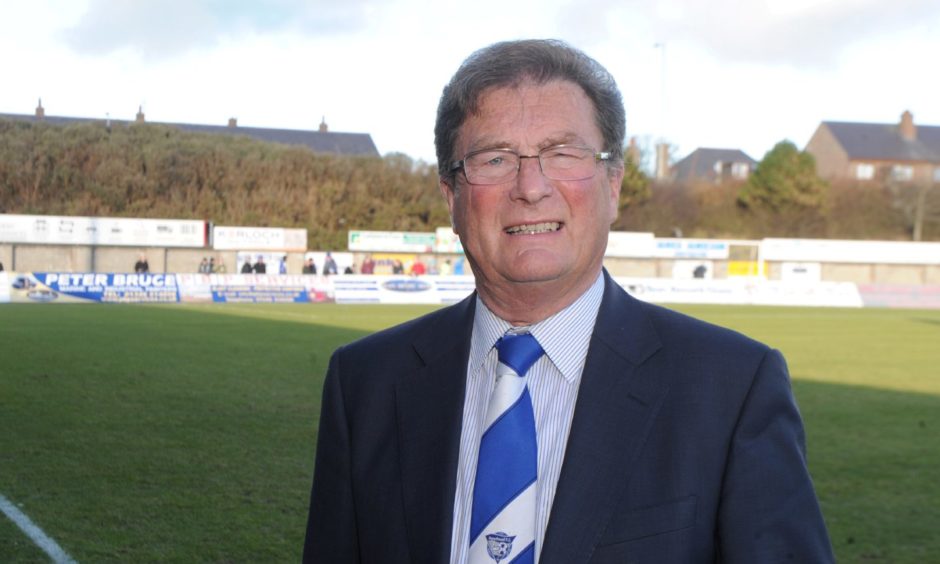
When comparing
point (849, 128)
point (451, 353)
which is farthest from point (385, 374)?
point (849, 128)

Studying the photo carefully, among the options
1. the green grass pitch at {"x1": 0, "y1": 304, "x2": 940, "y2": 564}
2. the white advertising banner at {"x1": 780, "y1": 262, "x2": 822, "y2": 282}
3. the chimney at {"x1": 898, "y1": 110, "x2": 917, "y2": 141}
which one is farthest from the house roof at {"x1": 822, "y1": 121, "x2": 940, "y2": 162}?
the green grass pitch at {"x1": 0, "y1": 304, "x2": 940, "y2": 564}

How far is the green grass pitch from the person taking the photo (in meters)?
7.30

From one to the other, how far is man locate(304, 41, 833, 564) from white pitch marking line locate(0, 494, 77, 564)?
470 cm

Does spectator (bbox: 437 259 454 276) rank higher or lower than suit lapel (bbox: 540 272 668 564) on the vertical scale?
lower

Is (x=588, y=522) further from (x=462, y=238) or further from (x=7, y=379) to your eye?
(x=7, y=379)

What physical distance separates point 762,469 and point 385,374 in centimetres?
91

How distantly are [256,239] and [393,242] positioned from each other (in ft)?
22.0

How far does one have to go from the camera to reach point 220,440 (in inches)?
426

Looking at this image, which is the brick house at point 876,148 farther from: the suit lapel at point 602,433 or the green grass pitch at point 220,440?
the suit lapel at point 602,433

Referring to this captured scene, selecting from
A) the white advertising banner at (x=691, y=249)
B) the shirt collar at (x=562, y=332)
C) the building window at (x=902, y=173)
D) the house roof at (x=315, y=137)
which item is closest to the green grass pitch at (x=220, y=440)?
the shirt collar at (x=562, y=332)

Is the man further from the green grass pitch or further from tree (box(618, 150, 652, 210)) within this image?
tree (box(618, 150, 652, 210))

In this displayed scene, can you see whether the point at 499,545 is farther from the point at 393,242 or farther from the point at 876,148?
the point at 876,148

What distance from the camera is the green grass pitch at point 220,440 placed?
24.0 feet

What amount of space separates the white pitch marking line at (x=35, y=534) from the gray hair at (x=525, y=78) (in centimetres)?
515
